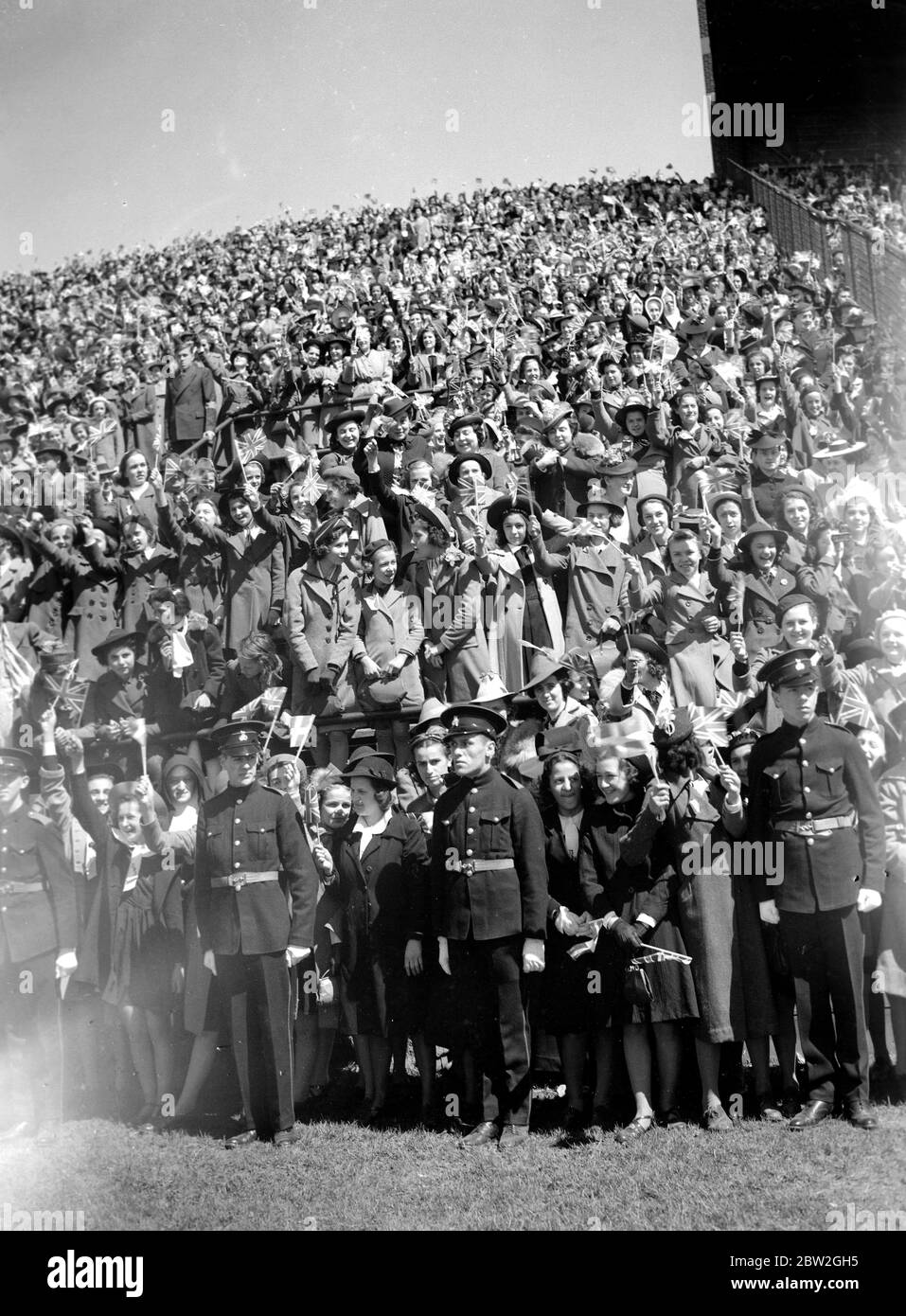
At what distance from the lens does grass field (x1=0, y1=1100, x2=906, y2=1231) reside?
5.72 m

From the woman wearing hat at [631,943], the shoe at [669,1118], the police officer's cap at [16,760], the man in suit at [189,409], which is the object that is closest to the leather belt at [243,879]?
the police officer's cap at [16,760]

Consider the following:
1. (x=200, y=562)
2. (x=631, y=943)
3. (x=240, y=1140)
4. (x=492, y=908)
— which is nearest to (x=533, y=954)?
(x=492, y=908)

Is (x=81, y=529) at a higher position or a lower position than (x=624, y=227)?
lower

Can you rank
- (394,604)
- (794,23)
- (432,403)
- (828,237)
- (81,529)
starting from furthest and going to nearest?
(794,23)
(828,237)
(432,403)
(81,529)
(394,604)

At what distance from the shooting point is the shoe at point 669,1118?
650 centimetres

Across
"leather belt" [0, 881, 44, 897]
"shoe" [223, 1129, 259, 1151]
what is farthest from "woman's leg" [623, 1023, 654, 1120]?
"leather belt" [0, 881, 44, 897]

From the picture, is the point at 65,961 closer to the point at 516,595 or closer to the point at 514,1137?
the point at 514,1137

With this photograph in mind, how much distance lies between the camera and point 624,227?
23.8m

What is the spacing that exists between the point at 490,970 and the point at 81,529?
6259 mm

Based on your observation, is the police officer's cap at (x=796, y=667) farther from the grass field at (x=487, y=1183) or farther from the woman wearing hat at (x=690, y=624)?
the grass field at (x=487, y=1183)

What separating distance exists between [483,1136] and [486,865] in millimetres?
1355

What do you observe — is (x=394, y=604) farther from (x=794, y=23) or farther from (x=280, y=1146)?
(x=794, y=23)

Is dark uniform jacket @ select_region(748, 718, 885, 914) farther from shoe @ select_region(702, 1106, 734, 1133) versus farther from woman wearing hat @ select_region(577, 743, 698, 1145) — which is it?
shoe @ select_region(702, 1106, 734, 1133)
